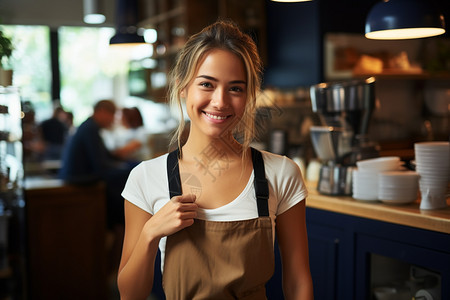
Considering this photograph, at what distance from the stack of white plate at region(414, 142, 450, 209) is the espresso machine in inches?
17.6

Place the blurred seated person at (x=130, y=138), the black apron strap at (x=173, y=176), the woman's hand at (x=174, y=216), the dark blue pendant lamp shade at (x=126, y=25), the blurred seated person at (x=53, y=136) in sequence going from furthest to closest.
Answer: the blurred seated person at (x=53, y=136)
the blurred seated person at (x=130, y=138)
the dark blue pendant lamp shade at (x=126, y=25)
the black apron strap at (x=173, y=176)
the woman's hand at (x=174, y=216)

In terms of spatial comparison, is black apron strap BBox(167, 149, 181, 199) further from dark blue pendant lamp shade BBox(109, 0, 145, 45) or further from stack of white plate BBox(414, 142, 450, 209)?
dark blue pendant lamp shade BBox(109, 0, 145, 45)

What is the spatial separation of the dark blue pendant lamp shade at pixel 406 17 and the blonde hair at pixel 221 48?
1104mm

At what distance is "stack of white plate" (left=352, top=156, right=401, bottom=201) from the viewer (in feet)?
8.38

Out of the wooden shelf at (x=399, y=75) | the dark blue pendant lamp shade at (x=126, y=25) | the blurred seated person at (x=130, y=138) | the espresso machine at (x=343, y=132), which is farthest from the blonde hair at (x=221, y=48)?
the blurred seated person at (x=130, y=138)

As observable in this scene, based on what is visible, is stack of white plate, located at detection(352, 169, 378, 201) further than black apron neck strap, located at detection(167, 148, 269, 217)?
Yes

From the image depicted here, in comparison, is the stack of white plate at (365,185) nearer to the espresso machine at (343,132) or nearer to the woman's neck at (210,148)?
the espresso machine at (343,132)

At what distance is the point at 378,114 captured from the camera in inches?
246

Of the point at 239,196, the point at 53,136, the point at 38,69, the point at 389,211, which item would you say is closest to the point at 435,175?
the point at 389,211

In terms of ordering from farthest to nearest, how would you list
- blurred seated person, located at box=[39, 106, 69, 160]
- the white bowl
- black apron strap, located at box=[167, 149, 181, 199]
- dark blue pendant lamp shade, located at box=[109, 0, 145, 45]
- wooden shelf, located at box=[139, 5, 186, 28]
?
blurred seated person, located at box=[39, 106, 69, 160], wooden shelf, located at box=[139, 5, 186, 28], dark blue pendant lamp shade, located at box=[109, 0, 145, 45], the white bowl, black apron strap, located at box=[167, 149, 181, 199]

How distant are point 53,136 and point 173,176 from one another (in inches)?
268

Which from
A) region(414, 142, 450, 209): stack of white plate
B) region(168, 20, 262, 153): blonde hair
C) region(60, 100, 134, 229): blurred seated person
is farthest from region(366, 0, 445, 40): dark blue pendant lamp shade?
region(60, 100, 134, 229): blurred seated person

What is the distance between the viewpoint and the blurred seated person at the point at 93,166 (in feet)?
15.3

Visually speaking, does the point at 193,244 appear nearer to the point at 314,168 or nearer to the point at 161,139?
the point at 314,168
